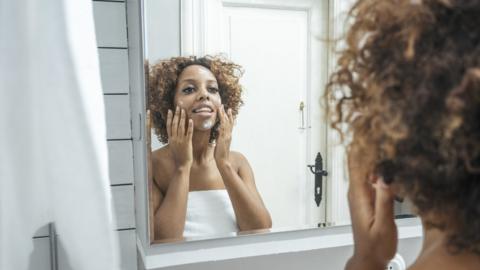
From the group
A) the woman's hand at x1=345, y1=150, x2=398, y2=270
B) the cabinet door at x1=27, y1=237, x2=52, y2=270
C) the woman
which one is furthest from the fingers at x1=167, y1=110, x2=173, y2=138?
the woman's hand at x1=345, y1=150, x2=398, y2=270

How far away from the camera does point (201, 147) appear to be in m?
1.07

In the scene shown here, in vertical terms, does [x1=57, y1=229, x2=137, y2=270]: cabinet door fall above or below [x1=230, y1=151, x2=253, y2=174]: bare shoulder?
below

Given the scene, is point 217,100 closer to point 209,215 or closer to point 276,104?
point 276,104

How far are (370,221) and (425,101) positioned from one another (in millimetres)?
239

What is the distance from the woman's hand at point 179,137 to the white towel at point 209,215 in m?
0.09

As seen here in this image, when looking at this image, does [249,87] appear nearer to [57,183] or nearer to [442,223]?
[57,183]

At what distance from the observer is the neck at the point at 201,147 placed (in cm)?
106

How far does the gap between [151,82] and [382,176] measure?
67 cm

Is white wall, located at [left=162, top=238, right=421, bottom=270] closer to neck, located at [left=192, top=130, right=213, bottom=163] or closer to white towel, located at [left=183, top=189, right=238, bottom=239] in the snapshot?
white towel, located at [left=183, top=189, right=238, bottom=239]

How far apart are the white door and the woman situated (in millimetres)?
37

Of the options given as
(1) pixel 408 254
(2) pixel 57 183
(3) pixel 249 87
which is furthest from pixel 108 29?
(1) pixel 408 254

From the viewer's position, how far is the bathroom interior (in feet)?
3.33

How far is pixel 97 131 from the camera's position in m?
0.64

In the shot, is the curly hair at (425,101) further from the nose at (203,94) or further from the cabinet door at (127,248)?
the cabinet door at (127,248)
